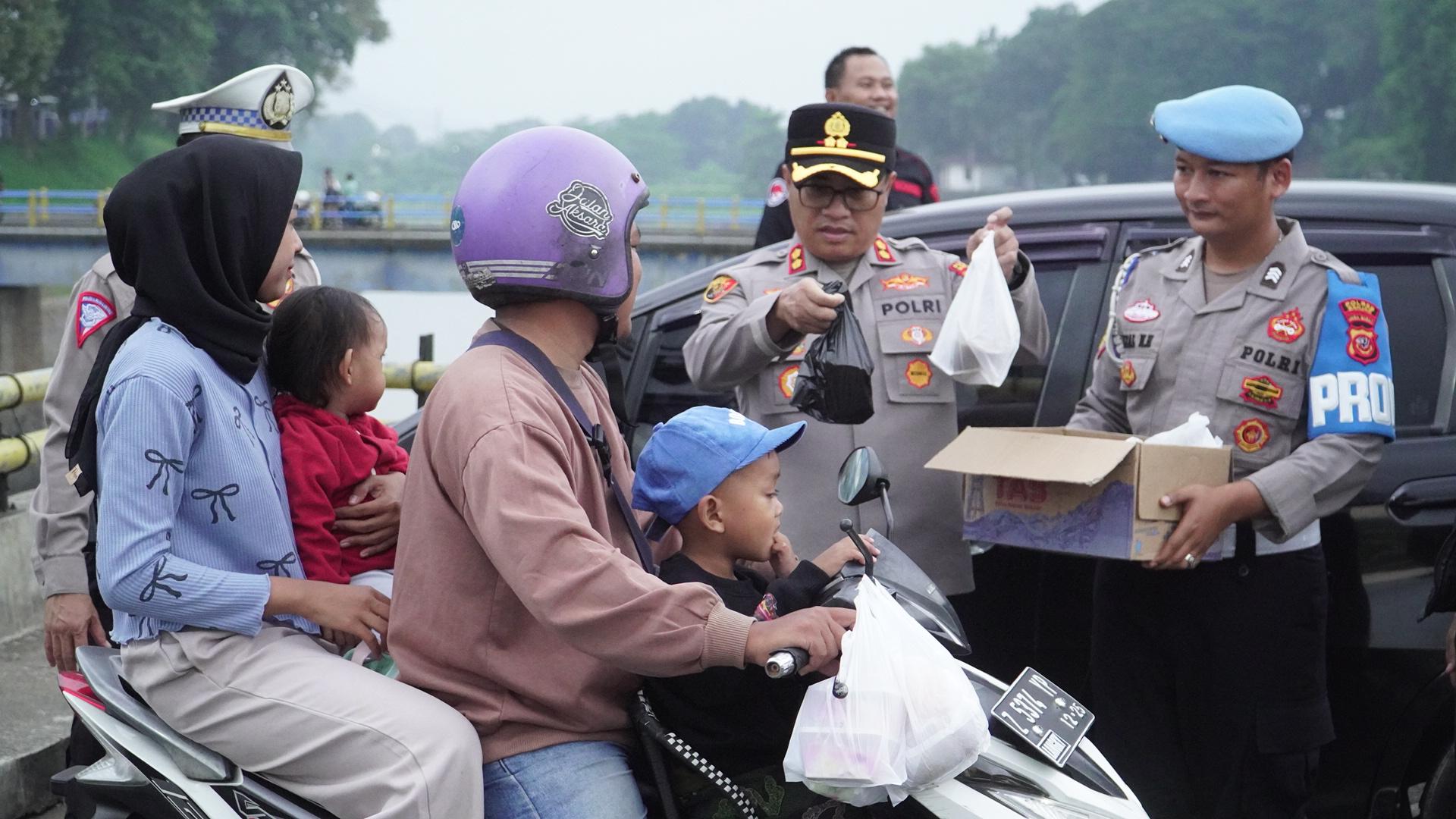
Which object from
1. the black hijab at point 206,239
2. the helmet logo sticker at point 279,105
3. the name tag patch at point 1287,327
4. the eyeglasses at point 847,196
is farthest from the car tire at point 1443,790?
the helmet logo sticker at point 279,105

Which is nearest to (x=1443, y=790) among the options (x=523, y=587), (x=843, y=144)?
(x=843, y=144)

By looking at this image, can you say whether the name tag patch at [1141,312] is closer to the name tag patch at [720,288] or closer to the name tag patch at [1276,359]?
the name tag patch at [1276,359]

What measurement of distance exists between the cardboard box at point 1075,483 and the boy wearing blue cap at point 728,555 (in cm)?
88

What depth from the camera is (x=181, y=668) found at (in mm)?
2229

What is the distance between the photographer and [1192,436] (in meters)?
3.11

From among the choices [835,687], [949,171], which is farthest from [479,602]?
[949,171]

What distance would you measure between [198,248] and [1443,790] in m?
3.17

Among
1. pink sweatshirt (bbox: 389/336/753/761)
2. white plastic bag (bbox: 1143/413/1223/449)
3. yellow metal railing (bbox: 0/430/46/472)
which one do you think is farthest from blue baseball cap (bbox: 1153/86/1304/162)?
yellow metal railing (bbox: 0/430/46/472)

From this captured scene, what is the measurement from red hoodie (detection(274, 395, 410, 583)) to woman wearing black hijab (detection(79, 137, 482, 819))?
53 mm

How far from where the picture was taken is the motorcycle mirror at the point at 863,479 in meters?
2.12

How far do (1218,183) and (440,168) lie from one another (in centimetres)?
7043

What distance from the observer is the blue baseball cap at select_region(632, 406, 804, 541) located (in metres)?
2.21

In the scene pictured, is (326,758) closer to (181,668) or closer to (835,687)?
(181,668)

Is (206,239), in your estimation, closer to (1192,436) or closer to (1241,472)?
(1192,436)
